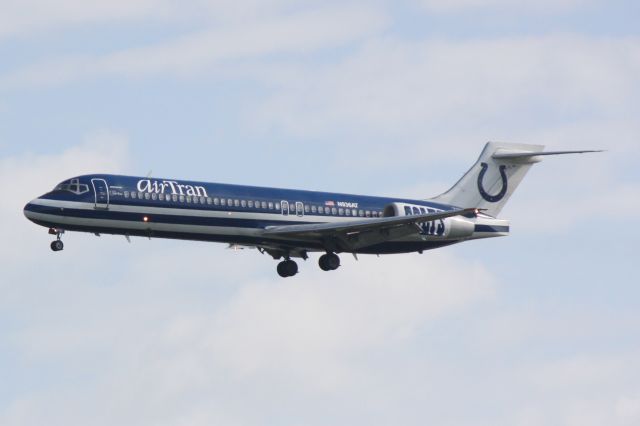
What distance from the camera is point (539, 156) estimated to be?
62.7m

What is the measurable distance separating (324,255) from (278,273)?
256 cm

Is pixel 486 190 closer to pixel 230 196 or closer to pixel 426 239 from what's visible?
pixel 426 239

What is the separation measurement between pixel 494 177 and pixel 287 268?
10.4 m

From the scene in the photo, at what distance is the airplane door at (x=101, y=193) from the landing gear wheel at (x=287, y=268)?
9.33 meters

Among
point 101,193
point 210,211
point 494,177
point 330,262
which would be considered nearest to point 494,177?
point 494,177

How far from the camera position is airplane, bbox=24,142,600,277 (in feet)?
173

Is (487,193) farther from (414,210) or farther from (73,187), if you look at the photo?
(73,187)

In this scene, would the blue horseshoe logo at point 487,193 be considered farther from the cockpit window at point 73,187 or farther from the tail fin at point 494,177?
the cockpit window at point 73,187

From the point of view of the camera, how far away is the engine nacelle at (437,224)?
5844cm

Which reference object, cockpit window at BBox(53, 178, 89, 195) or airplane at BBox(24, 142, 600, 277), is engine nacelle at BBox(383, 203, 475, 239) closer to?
airplane at BBox(24, 142, 600, 277)

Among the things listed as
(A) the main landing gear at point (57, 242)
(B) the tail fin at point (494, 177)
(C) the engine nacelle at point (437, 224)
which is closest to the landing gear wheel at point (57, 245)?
(A) the main landing gear at point (57, 242)

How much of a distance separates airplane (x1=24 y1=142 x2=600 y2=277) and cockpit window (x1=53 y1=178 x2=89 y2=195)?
0.04 meters

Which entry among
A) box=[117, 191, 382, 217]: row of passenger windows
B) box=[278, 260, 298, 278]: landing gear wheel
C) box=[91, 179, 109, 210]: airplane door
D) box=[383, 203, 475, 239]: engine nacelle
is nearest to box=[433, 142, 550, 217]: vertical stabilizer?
box=[383, 203, 475, 239]: engine nacelle

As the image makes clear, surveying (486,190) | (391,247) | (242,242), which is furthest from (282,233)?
(486,190)
